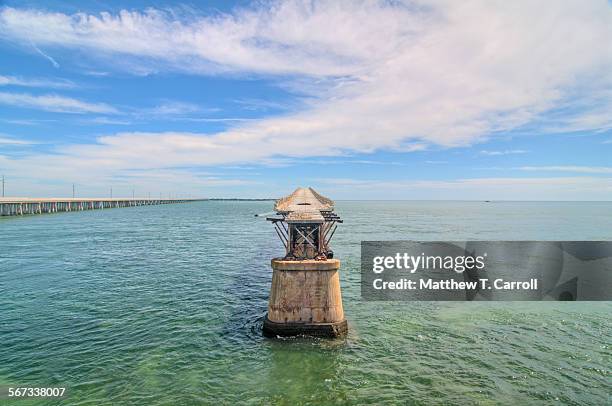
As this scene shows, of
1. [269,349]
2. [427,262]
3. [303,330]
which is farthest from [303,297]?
[427,262]

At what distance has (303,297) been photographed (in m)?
19.8

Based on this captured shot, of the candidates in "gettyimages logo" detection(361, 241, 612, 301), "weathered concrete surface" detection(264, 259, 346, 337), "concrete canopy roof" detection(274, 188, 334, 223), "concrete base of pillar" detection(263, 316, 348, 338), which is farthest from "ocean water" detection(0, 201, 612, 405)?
"concrete canopy roof" detection(274, 188, 334, 223)

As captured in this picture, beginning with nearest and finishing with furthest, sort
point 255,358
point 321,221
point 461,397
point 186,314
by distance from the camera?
1. point 461,397
2. point 255,358
3. point 321,221
4. point 186,314

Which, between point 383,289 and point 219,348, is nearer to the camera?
point 219,348

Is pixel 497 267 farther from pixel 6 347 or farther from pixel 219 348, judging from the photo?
pixel 6 347

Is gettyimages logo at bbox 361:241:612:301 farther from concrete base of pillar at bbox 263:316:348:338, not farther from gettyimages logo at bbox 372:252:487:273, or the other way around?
concrete base of pillar at bbox 263:316:348:338

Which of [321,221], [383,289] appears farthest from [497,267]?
[321,221]

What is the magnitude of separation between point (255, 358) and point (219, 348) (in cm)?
253

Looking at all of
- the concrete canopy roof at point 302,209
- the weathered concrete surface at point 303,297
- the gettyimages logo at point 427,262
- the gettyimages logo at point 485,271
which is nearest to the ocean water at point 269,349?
the weathered concrete surface at point 303,297

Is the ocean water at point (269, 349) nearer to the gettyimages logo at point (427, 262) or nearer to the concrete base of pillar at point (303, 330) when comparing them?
the concrete base of pillar at point (303, 330)

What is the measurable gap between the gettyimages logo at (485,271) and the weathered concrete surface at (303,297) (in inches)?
419

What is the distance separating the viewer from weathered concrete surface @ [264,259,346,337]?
64.8 feet

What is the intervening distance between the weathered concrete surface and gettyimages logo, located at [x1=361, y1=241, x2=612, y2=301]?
10654 millimetres

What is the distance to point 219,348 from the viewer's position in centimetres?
1939
